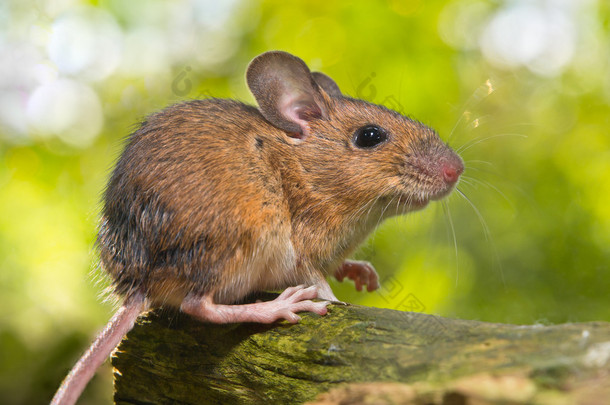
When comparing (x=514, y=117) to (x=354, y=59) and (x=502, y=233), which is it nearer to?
(x=502, y=233)

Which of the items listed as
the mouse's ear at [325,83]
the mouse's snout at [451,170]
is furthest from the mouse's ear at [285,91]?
the mouse's snout at [451,170]

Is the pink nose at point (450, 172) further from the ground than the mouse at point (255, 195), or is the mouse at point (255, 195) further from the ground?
the pink nose at point (450, 172)

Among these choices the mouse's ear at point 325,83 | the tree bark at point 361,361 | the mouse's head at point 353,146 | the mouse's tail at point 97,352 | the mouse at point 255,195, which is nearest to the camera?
the tree bark at point 361,361

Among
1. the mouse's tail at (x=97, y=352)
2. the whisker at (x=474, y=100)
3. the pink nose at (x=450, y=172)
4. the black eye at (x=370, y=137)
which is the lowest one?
the mouse's tail at (x=97, y=352)

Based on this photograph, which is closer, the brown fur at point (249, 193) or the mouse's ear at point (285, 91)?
the brown fur at point (249, 193)

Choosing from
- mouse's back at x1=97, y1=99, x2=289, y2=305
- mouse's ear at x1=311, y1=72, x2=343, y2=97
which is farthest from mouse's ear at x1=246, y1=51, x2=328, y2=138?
mouse's ear at x1=311, y1=72, x2=343, y2=97

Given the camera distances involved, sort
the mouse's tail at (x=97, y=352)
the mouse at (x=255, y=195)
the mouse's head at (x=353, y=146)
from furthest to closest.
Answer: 1. the mouse's head at (x=353, y=146)
2. the mouse at (x=255, y=195)
3. the mouse's tail at (x=97, y=352)

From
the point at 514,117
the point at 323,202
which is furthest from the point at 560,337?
the point at 514,117

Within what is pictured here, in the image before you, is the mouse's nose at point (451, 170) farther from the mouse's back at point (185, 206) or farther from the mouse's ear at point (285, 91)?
the mouse's back at point (185, 206)

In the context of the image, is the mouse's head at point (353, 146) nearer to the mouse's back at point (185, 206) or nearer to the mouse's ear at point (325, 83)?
the mouse's back at point (185, 206)
